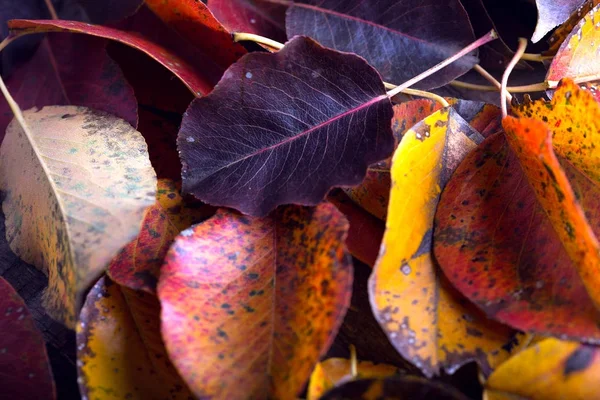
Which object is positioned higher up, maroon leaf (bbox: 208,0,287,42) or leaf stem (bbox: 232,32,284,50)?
maroon leaf (bbox: 208,0,287,42)

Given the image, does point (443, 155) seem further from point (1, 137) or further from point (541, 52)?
point (1, 137)

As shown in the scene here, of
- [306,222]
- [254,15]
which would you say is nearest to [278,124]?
[306,222]

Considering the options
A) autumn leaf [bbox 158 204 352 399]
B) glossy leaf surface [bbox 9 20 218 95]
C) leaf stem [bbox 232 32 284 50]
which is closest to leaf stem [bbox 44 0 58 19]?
glossy leaf surface [bbox 9 20 218 95]

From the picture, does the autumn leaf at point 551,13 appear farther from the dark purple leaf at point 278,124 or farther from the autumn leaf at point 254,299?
the autumn leaf at point 254,299

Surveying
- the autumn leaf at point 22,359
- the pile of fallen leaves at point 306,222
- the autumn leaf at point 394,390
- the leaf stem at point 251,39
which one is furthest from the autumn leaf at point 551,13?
the autumn leaf at point 22,359

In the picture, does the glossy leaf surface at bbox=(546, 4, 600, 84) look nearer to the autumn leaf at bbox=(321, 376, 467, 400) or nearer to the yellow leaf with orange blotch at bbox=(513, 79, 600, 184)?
the yellow leaf with orange blotch at bbox=(513, 79, 600, 184)

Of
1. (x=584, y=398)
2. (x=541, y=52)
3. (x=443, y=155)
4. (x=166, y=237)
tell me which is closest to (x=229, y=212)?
(x=166, y=237)
